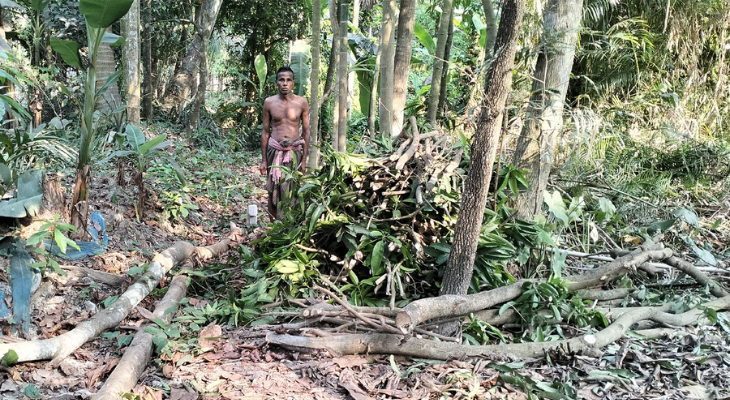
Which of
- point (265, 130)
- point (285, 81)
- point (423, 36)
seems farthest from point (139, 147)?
point (423, 36)

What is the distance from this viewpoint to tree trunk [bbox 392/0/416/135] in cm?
544

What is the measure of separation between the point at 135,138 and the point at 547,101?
3.89 metres

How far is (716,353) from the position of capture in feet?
9.41

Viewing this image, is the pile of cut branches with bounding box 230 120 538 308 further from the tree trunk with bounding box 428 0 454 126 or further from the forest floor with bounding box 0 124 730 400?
the tree trunk with bounding box 428 0 454 126

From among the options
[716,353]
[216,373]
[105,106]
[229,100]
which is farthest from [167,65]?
[716,353]

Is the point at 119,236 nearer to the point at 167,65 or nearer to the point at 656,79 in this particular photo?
the point at 656,79


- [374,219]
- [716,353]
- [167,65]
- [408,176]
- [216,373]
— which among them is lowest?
[216,373]

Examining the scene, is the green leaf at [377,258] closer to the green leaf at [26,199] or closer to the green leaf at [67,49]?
the green leaf at [26,199]

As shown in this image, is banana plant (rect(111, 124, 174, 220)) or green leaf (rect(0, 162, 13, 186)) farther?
banana plant (rect(111, 124, 174, 220))

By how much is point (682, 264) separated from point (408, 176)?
217cm

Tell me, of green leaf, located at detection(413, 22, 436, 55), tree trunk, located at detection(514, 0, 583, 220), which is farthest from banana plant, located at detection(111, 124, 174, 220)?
green leaf, located at detection(413, 22, 436, 55)

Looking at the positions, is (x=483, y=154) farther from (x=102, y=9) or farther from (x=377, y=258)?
(x=102, y=9)

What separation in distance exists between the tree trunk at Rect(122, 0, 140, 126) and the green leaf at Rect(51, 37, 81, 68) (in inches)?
71.0

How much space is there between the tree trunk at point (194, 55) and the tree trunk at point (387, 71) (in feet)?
14.8
